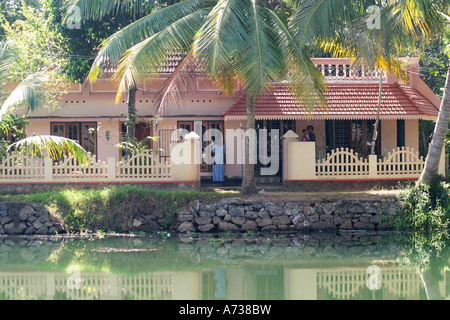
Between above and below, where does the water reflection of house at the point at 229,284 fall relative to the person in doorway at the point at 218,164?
below

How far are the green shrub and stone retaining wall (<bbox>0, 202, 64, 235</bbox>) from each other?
344 inches

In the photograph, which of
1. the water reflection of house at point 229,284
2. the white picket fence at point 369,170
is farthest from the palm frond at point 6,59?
the white picket fence at point 369,170

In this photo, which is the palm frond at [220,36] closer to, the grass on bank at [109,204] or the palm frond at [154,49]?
the palm frond at [154,49]

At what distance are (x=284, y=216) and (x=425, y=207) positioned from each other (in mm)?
3537

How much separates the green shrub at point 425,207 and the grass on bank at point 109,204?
481cm

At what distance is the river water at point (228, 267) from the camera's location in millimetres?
9406

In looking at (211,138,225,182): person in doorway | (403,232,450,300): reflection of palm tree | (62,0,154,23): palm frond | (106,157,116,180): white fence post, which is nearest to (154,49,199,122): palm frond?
(106,157,116,180): white fence post

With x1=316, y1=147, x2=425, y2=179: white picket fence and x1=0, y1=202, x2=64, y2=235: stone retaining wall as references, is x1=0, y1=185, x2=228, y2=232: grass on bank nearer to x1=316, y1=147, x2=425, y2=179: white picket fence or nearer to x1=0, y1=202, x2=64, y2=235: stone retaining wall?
x1=0, y1=202, x2=64, y2=235: stone retaining wall

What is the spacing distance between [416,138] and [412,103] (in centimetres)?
159

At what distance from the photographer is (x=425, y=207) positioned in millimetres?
14266

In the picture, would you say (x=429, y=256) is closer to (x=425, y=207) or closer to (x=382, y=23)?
(x=425, y=207)

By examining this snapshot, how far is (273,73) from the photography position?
42.7ft

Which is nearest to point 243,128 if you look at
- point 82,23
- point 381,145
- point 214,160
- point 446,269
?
point 214,160

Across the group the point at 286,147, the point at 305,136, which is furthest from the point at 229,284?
the point at 305,136
